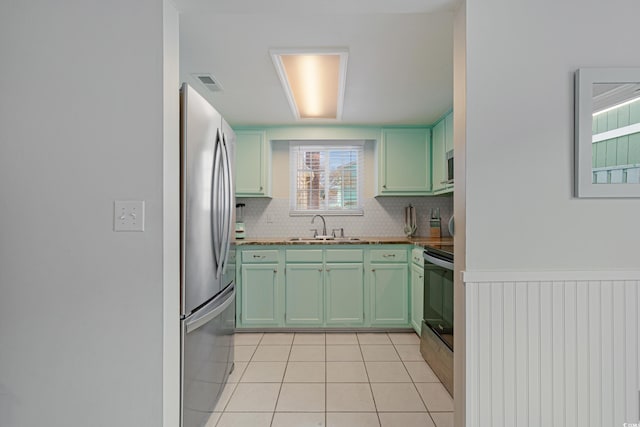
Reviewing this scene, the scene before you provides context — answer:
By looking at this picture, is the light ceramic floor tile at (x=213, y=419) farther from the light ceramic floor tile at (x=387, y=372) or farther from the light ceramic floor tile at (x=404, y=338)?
the light ceramic floor tile at (x=404, y=338)

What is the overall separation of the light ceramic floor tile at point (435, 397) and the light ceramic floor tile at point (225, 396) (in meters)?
1.29

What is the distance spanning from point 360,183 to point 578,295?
9.50ft

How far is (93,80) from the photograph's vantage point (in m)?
1.44

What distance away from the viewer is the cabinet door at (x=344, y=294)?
3.48 metres

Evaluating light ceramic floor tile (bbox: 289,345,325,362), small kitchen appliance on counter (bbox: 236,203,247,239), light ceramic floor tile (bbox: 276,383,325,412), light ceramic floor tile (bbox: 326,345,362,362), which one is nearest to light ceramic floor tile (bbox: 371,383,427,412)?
light ceramic floor tile (bbox: 276,383,325,412)

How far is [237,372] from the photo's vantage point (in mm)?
2617

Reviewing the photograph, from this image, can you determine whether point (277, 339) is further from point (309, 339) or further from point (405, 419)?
point (405, 419)

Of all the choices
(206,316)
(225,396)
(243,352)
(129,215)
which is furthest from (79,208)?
(243,352)

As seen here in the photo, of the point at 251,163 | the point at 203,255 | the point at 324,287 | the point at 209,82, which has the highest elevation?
the point at 209,82

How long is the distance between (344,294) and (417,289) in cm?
73

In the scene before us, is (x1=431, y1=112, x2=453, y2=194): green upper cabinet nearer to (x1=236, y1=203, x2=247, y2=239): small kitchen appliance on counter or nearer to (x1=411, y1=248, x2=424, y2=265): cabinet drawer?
(x1=411, y1=248, x2=424, y2=265): cabinet drawer

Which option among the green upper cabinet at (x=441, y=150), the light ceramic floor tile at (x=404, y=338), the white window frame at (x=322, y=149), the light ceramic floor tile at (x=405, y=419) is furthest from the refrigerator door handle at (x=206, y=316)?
the green upper cabinet at (x=441, y=150)

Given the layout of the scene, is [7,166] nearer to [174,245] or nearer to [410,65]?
[174,245]

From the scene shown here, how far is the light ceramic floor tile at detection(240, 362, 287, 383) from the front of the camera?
248 centimetres
